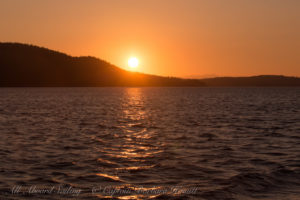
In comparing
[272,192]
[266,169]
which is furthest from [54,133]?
[272,192]

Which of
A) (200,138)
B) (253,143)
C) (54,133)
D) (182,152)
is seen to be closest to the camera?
(182,152)

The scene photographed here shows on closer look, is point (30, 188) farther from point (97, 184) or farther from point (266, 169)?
point (266, 169)

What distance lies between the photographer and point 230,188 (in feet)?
43.3

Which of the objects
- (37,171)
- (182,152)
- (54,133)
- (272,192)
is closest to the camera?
(272,192)

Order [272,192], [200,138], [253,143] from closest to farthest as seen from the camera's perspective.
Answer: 1. [272,192]
2. [253,143]
3. [200,138]

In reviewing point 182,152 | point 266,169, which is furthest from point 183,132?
point 266,169

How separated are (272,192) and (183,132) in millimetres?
17575

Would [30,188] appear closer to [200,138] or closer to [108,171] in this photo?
[108,171]

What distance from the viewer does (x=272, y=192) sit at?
1290cm

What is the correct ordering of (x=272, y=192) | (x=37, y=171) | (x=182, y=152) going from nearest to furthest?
1. (x=272, y=192)
2. (x=37, y=171)
3. (x=182, y=152)

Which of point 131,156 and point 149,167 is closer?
point 149,167

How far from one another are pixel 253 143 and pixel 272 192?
11.5 metres

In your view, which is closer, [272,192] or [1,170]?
[272,192]

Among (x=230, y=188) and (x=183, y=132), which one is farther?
(x=183, y=132)
